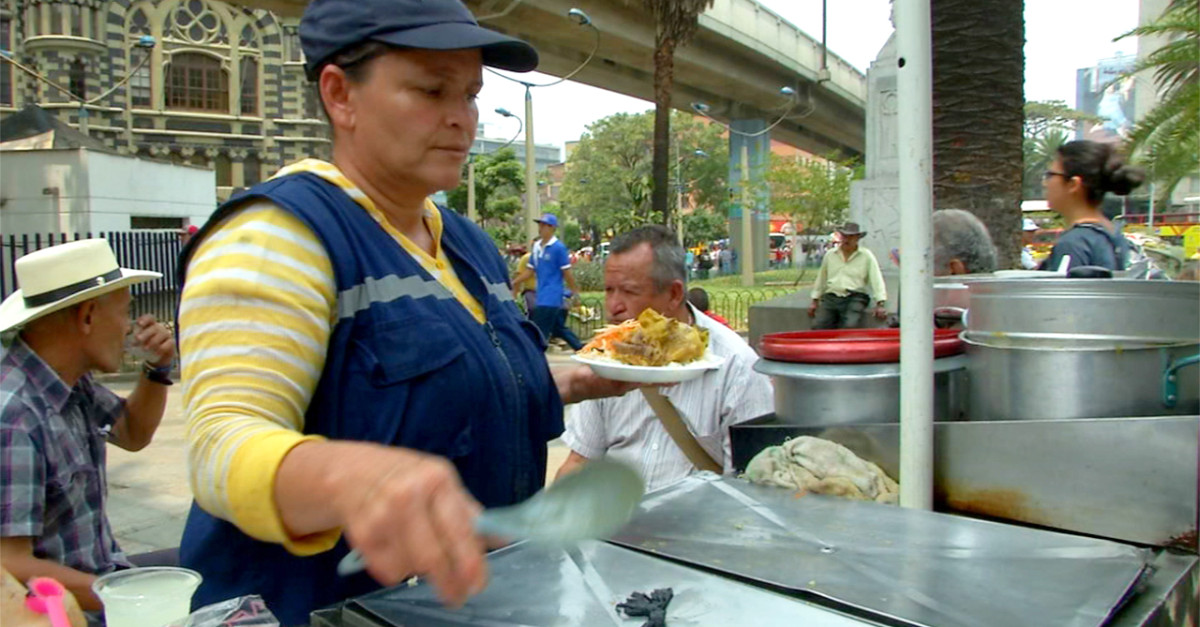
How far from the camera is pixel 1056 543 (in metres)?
1.56

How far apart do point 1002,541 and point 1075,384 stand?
0.49m

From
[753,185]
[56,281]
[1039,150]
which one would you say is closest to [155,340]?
[56,281]

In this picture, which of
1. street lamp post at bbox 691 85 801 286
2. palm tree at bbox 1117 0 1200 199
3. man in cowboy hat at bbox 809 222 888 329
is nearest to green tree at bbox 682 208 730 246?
street lamp post at bbox 691 85 801 286

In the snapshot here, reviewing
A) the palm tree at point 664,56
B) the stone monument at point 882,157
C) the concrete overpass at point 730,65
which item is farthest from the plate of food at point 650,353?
the palm tree at point 664,56

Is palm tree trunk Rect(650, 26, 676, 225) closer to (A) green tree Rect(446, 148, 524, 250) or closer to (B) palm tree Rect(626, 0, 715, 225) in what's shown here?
(B) palm tree Rect(626, 0, 715, 225)

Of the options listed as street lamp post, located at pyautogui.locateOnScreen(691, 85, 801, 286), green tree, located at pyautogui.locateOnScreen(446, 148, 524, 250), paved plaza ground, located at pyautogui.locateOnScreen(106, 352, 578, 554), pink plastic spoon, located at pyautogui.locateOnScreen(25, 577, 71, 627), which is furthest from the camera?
green tree, located at pyautogui.locateOnScreen(446, 148, 524, 250)

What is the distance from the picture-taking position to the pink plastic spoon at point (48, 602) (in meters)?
1.51

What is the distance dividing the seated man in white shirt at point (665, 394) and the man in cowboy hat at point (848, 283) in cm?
704

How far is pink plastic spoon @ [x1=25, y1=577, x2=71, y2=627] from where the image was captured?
4.95 feet

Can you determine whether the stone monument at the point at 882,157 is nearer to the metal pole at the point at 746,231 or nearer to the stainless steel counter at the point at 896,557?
the stainless steel counter at the point at 896,557

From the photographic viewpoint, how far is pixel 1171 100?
49.8ft

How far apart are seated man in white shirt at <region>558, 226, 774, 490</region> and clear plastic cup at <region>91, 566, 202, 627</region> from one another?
1541mm

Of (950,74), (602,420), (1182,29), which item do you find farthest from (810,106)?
(602,420)

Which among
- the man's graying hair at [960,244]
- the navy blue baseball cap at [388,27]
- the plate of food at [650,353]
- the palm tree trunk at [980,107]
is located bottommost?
the plate of food at [650,353]
